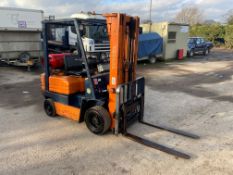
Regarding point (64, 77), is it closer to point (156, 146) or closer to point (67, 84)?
point (67, 84)

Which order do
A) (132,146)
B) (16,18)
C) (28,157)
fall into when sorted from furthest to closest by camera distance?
(16,18), (132,146), (28,157)

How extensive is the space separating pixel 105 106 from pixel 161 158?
143 centimetres

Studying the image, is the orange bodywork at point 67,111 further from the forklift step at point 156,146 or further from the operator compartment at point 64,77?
the forklift step at point 156,146

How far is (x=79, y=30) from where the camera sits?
13.6ft

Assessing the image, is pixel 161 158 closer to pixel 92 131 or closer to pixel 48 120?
pixel 92 131

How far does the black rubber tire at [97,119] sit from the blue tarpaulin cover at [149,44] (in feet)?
33.8

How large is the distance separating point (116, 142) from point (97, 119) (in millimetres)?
553

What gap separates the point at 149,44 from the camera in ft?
47.8

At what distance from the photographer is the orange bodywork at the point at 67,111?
4676mm

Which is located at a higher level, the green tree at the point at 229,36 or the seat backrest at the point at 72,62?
the green tree at the point at 229,36

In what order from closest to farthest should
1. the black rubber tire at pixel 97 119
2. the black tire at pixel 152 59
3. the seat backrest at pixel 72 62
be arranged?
the black rubber tire at pixel 97 119 < the seat backrest at pixel 72 62 < the black tire at pixel 152 59

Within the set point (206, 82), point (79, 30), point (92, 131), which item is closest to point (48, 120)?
point (92, 131)

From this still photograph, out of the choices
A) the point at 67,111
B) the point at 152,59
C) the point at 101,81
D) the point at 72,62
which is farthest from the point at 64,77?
the point at 152,59

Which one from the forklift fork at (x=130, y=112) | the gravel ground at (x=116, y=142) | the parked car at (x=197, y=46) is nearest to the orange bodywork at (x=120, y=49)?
the forklift fork at (x=130, y=112)
